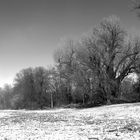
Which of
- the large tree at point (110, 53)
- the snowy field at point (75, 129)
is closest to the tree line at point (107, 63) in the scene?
the large tree at point (110, 53)

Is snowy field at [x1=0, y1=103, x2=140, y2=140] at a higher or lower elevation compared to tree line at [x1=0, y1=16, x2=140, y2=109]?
lower

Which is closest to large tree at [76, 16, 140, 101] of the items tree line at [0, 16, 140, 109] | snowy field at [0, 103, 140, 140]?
tree line at [0, 16, 140, 109]

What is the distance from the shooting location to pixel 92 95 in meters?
31.4

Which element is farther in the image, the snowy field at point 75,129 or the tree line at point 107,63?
the tree line at point 107,63

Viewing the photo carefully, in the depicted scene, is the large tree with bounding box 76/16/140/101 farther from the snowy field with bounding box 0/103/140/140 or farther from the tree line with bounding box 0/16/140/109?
the snowy field with bounding box 0/103/140/140

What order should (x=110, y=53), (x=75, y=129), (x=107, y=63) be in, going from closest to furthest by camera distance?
(x=75, y=129) < (x=107, y=63) < (x=110, y=53)

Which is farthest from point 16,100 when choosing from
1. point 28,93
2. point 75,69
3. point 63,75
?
point 75,69

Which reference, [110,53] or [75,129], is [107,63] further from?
[75,129]

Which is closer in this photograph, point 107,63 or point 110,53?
point 107,63

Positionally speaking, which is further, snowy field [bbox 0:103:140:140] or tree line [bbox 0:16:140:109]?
tree line [bbox 0:16:140:109]

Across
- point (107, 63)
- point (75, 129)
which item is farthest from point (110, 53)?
point (75, 129)

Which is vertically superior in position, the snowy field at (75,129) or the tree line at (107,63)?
the tree line at (107,63)

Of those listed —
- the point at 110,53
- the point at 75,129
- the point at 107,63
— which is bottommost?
the point at 75,129

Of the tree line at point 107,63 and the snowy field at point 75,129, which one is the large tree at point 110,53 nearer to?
the tree line at point 107,63
